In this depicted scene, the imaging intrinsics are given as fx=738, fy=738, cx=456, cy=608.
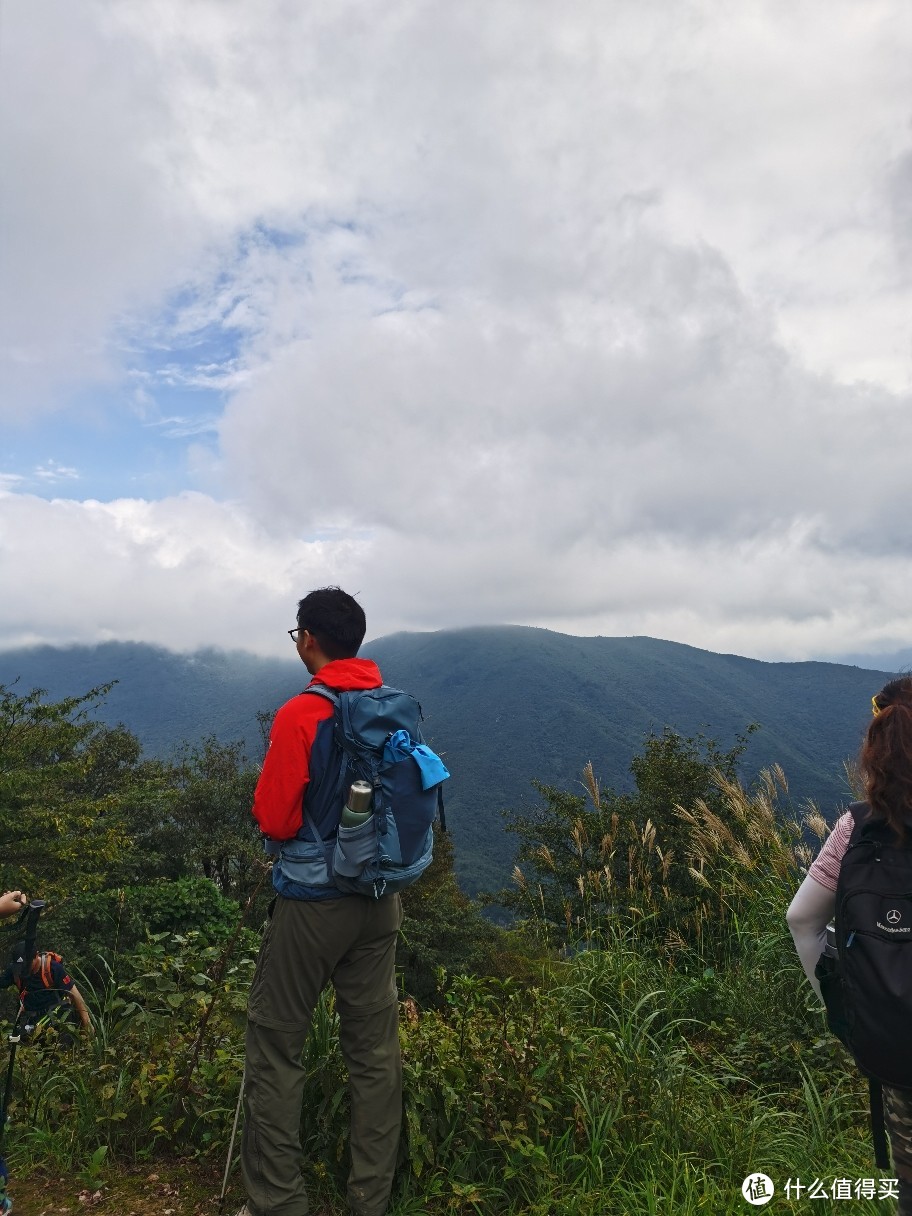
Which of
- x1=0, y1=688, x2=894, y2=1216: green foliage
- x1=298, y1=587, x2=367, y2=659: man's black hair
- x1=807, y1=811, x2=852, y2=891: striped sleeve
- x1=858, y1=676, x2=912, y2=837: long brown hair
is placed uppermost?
x1=298, y1=587, x2=367, y2=659: man's black hair

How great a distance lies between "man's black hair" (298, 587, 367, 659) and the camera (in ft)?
8.95

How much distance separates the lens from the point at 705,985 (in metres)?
4.13

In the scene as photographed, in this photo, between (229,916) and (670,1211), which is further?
(229,916)

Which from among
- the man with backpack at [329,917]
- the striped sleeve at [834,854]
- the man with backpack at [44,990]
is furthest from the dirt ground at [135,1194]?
the striped sleeve at [834,854]

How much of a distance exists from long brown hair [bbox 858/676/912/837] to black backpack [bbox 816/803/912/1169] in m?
0.05

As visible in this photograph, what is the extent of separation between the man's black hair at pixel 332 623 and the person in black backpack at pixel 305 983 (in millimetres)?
161

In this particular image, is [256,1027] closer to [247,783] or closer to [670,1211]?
[670,1211]

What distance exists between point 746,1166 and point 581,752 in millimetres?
193079

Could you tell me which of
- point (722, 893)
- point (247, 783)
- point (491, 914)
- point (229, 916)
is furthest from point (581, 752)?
point (722, 893)

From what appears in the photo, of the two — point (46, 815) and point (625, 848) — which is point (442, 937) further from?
point (625, 848)

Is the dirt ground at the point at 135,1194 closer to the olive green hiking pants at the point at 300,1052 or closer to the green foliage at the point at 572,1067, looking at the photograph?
the green foliage at the point at 572,1067

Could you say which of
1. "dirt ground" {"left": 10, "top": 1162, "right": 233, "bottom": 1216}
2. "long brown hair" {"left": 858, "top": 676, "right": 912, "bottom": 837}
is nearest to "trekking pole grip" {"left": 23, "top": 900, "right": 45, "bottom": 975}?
"dirt ground" {"left": 10, "top": 1162, "right": 233, "bottom": 1216}

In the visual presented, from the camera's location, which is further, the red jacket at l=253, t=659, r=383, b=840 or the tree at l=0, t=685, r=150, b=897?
the tree at l=0, t=685, r=150, b=897

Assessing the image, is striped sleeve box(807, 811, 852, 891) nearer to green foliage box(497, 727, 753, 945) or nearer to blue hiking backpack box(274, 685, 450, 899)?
blue hiking backpack box(274, 685, 450, 899)
